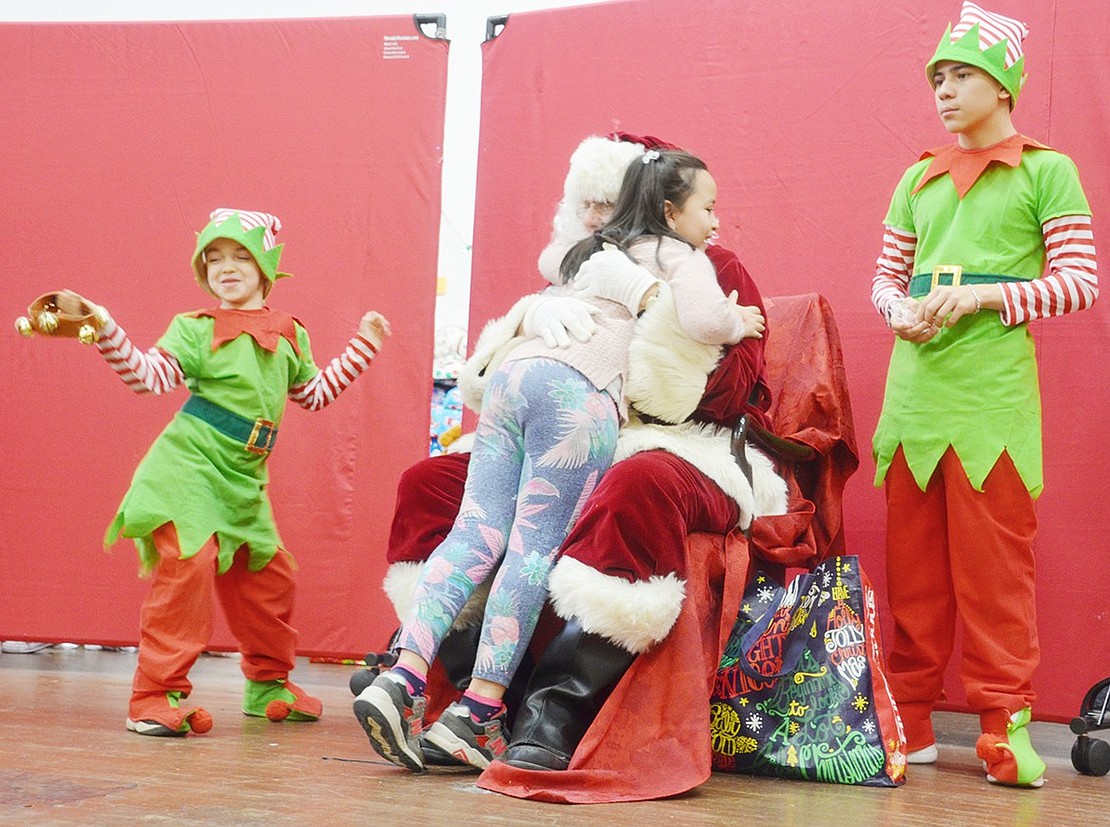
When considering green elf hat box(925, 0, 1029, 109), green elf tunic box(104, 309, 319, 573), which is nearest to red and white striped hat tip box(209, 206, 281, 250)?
green elf tunic box(104, 309, 319, 573)

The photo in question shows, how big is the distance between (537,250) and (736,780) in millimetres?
1639

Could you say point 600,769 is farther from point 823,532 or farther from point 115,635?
point 115,635

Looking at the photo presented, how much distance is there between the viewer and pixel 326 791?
1843 mm

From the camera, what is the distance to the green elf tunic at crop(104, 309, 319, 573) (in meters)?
2.55


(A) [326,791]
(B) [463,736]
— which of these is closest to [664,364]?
(B) [463,736]

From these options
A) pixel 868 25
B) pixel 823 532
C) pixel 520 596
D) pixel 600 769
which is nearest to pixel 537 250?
pixel 868 25

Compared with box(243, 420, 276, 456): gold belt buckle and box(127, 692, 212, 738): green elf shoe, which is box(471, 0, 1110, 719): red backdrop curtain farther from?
box(127, 692, 212, 738): green elf shoe

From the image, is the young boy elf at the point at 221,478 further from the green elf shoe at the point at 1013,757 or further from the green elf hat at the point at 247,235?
the green elf shoe at the point at 1013,757

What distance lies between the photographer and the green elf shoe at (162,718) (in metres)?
2.43

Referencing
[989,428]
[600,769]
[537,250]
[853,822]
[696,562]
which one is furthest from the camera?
[537,250]

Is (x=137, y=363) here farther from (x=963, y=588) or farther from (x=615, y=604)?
(x=963, y=588)

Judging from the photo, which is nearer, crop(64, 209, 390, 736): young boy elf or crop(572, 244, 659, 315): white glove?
crop(572, 244, 659, 315): white glove

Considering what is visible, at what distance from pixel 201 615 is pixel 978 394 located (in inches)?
63.1

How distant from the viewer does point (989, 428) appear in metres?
2.35
